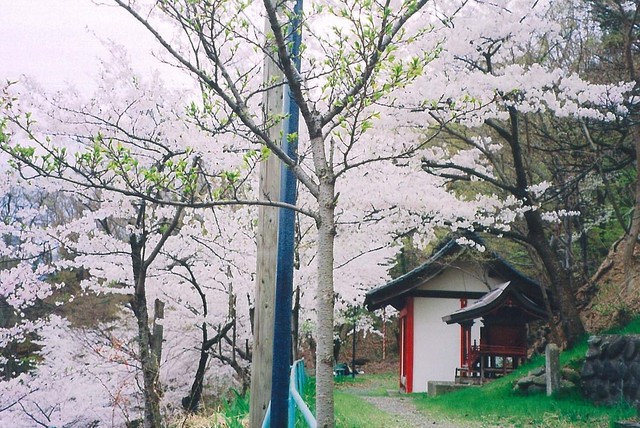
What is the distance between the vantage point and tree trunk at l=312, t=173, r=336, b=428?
295 centimetres

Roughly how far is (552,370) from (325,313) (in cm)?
911

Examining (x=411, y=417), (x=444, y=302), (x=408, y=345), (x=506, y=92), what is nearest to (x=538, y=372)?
(x=411, y=417)

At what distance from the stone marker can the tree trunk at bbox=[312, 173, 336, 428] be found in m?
8.80

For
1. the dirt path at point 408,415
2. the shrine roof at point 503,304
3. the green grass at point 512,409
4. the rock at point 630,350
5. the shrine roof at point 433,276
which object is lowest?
the dirt path at point 408,415

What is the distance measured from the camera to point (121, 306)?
19031mm

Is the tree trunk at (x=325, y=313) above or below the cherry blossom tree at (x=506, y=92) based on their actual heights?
below

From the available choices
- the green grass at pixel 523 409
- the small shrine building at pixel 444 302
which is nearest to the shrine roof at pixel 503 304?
the small shrine building at pixel 444 302

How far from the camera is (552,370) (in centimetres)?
1098

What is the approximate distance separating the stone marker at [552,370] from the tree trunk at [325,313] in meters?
8.80

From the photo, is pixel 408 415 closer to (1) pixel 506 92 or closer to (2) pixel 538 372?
(2) pixel 538 372

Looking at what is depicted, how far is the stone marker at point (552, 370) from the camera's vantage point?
10.9 meters

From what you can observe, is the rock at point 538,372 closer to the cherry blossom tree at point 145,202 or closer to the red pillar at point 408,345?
the cherry blossom tree at point 145,202

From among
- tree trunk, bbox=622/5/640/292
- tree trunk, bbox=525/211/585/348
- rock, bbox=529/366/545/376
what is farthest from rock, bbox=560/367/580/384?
tree trunk, bbox=622/5/640/292

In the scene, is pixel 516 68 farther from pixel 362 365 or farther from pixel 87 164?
pixel 362 365
